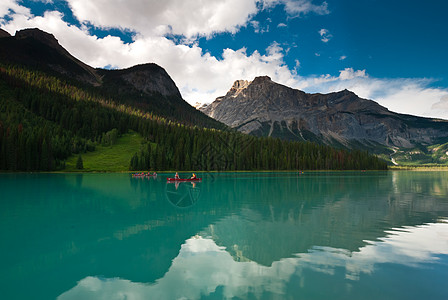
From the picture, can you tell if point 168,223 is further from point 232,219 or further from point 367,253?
point 367,253

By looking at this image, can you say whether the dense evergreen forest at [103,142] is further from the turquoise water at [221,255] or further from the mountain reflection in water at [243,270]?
the mountain reflection in water at [243,270]

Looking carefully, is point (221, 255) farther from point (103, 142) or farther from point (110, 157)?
point (103, 142)

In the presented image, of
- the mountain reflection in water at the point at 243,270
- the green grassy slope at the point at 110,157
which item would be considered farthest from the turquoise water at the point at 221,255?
the green grassy slope at the point at 110,157

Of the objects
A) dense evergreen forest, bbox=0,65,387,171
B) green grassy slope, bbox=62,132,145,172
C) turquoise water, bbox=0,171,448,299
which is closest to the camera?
turquoise water, bbox=0,171,448,299

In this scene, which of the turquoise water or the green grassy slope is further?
the green grassy slope

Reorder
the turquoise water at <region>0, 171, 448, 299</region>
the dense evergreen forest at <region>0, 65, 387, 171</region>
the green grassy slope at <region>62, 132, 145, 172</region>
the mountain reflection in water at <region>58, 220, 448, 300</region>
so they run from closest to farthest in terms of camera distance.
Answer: the mountain reflection in water at <region>58, 220, 448, 300</region>
the turquoise water at <region>0, 171, 448, 299</region>
the dense evergreen forest at <region>0, 65, 387, 171</region>
the green grassy slope at <region>62, 132, 145, 172</region>

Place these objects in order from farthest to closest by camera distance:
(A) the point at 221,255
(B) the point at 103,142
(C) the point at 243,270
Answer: (B) the point at 103,142 < (A) the point at 221,255 < (C) the point at 243,270

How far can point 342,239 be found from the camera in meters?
21.2

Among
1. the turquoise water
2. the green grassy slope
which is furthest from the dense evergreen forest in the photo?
the turquoise water

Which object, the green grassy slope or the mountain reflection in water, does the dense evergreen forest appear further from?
the mountain reflection in water

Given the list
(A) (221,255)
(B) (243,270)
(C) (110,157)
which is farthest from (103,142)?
(B) (243,270)

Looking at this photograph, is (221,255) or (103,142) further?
(103,142)

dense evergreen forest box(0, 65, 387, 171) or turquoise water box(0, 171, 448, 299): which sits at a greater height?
dense evergreen forest box(0, 65, 387, 171)

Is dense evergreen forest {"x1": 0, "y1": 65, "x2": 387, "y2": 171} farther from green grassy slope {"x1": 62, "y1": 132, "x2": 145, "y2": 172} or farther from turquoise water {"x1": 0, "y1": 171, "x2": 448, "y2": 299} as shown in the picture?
turquoise water {"x1": 0, "y1": 171, "x2": 448, "y2": 299}
